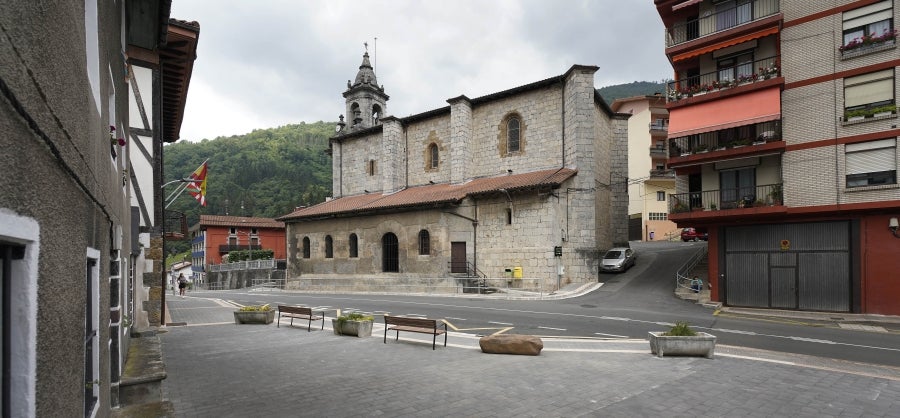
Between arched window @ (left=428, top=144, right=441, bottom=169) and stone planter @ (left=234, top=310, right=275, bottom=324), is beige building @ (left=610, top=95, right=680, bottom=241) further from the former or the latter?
stone planter @ (left=234, top=310, right=275, bottom=324)

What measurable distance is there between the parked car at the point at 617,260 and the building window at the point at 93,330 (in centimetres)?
2617

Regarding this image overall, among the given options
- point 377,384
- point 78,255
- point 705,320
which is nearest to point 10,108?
point 78,255

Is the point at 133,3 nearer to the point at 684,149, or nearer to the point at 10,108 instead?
the point at 10,108

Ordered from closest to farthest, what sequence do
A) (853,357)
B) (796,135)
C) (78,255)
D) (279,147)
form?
(78,255)
(853,357)
(796,135)
(279,147)

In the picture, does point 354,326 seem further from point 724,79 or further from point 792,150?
point 724,79

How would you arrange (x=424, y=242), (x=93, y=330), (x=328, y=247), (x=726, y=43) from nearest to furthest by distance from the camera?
(x=93, y=330) → (x=726, y=43) → (x=424, y=242) → (x=328, y=247)

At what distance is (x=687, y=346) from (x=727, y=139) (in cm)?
1356

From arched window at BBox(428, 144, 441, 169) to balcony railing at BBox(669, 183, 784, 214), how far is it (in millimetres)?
17036

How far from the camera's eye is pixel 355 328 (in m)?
12.2

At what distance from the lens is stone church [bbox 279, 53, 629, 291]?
2520cm

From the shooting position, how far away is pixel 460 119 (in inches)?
1198

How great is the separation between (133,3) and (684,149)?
810 inches

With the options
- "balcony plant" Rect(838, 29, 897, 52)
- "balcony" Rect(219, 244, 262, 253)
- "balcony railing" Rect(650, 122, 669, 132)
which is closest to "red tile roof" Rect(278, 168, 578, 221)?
"balcony plant" Rect(838, 29, 897, 52)

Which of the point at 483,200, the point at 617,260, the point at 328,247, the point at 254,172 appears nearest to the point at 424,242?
the point at 483,200
